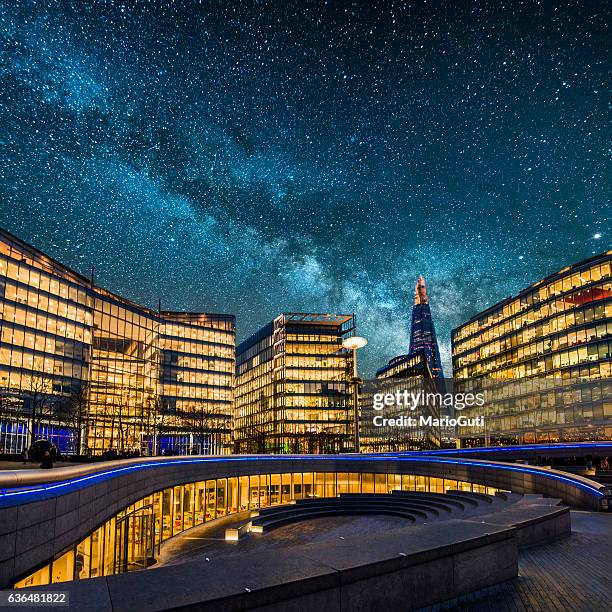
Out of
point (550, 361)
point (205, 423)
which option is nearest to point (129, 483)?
point (205, 423)

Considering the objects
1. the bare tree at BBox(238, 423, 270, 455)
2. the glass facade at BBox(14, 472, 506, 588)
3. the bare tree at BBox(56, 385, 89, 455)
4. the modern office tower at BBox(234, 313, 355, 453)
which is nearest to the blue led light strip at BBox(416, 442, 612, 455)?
the glass facade at BBox(14, 472, 506, 588)

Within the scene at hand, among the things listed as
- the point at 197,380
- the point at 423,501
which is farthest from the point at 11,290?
the point at 423,501

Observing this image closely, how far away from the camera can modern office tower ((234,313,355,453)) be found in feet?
427

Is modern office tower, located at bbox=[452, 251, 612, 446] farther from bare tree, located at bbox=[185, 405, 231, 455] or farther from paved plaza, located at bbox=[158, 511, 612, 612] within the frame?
paved plaza, located at bbox=[158, 511, 612, 612]

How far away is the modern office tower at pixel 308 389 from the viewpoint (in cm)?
13025

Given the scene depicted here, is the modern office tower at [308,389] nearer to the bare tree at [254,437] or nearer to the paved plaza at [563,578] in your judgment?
the bare tree at [254,437]

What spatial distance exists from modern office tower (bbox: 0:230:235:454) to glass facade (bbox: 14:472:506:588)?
19.6 metres

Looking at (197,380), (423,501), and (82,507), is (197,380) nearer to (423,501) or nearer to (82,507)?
(423,501)

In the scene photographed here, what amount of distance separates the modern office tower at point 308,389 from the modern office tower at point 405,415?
11.0m

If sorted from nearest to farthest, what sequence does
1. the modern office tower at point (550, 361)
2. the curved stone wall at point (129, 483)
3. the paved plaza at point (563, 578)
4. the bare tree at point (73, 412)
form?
the paved plaza at point (563, 578) → the curved stone wall at point (129, 483) → the bare tree at point (73, 412) → the modern office tower at point (550, 361)

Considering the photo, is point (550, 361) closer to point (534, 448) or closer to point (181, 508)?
point (534, 448)

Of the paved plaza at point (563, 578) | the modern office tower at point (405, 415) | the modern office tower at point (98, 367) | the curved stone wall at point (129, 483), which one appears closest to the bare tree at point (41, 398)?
the modern office tower at point (98, 367)

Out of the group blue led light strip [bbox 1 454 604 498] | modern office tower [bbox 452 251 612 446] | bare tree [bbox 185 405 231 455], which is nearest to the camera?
blue led light strip [bbox 1 454 604 498]

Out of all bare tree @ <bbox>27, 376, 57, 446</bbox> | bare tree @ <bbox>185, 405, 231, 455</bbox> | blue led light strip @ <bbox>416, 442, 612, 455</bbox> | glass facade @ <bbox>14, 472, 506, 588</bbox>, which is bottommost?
glass facade @ <bbox>14, 472, 506, 588</bbox>
